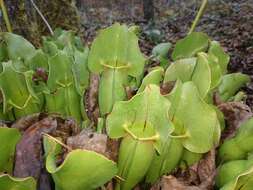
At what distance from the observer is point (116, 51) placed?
813mm

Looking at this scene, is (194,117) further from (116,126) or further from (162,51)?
(162,51)

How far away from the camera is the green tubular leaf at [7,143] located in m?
0.67

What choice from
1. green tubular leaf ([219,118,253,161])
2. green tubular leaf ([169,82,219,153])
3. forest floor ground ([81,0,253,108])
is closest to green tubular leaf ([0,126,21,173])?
green tubular leaf ([169,82,219,153])

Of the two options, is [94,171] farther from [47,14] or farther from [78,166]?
[47,14]

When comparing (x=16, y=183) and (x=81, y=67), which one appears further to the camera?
(x=81, y=67)

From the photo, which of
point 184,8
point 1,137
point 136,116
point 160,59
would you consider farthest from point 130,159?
point 184,8

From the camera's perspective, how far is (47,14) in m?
1.99

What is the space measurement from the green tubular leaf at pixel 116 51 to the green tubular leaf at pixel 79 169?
0.22 metres

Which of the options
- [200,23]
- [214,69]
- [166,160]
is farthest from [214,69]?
[200,23]

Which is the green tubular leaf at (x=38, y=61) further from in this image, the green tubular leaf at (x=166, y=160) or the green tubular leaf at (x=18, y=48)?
the green tubular leaf at (x=166, y=160)

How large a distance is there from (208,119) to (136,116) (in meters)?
0.12

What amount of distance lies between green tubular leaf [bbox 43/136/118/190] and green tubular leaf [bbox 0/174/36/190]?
0.12 feet

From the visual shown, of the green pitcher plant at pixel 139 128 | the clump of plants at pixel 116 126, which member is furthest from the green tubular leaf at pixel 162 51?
the green pitcher plant at pixel 139 128

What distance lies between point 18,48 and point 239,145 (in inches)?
24.1
